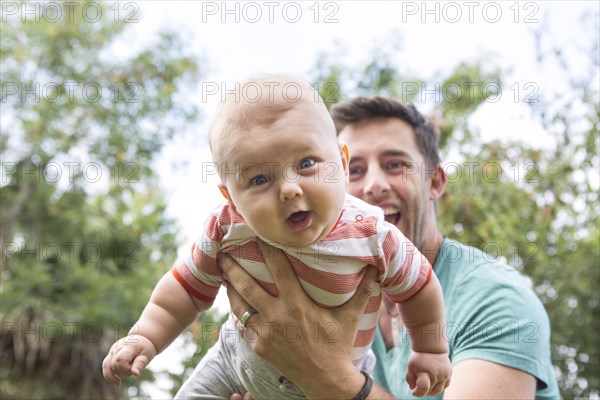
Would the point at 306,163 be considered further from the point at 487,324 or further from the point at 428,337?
the point at 487,324

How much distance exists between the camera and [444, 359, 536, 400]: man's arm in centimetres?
226

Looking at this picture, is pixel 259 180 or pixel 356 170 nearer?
pixel 259 180

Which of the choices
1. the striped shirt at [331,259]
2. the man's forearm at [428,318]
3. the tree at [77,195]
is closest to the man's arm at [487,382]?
the man's forearm at [428,318]

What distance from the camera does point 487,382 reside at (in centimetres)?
228

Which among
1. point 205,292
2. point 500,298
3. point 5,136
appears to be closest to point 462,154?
point 500,298

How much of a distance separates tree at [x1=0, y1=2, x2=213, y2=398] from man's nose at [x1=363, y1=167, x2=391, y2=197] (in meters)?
5.50

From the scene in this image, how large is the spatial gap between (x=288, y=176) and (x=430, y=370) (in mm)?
706

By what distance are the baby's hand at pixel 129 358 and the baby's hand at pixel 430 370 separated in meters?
0.72

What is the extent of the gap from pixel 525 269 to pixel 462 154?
1116mm

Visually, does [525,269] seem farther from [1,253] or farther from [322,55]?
[1,253]

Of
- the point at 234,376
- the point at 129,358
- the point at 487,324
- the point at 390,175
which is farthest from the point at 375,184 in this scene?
the point at 129,358

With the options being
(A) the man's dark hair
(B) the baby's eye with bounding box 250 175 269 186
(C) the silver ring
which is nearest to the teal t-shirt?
(A) the man's dark hair

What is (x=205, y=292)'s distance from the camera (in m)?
2.02

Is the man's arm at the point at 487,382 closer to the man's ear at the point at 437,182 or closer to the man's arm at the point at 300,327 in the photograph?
the man's arm at the point at 300,327
